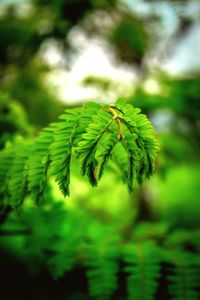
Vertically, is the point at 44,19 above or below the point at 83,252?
above

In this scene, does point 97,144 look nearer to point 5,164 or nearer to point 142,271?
point 5,164

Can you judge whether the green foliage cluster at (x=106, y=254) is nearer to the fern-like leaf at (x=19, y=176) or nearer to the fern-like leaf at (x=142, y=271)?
the fern-like leaf at (x=142, y=271)

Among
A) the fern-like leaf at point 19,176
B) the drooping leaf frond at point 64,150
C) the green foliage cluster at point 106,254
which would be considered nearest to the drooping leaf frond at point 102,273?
the green foliage cluster at point 106,254

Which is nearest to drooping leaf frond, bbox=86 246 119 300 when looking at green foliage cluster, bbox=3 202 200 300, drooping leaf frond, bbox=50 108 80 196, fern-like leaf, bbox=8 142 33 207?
green foliage cluster, bbox=3 202 200 300

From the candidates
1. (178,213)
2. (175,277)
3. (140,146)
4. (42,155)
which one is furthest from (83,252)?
(178,213)

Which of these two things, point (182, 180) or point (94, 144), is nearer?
point (94, 144)

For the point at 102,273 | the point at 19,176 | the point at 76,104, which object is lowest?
the point at 102,273

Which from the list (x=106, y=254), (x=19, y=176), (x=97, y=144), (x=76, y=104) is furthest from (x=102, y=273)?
(x=76, y=104)

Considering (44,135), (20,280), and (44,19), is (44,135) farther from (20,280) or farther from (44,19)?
(44,19)

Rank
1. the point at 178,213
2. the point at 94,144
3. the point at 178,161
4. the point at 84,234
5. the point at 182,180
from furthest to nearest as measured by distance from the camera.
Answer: the point at 182,180
the point at 178,213
the point at 178,161
the point at 84,234
the point at 94,144

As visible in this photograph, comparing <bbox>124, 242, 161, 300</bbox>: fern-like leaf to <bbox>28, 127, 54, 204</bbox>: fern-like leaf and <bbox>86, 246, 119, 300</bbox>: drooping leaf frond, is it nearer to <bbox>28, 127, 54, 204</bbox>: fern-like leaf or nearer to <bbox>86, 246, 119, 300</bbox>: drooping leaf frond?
<bbox>86, 246, 119, 300</bbox>: drooping leaf frond

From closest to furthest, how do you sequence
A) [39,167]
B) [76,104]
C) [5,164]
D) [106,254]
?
[39,167] < [5,164] < [106,254] < [76,104]
